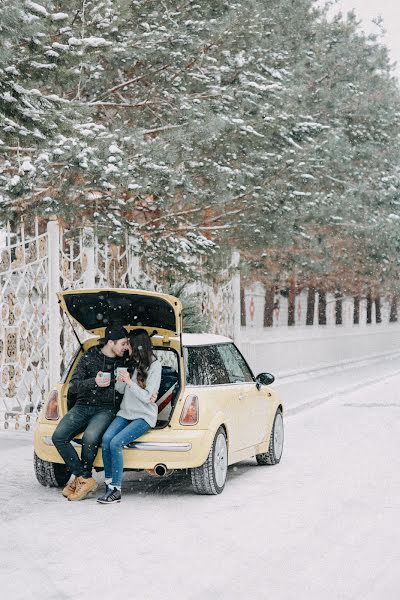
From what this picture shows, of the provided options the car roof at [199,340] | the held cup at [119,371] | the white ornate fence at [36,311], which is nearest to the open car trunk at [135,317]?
the car roof at [199,340]

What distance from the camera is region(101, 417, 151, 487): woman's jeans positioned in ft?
31.4

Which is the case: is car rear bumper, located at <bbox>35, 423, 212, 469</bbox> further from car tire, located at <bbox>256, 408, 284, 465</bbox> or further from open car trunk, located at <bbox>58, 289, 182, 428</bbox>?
car tire, located at <bbox>256, 408, 284, 465</bbox>

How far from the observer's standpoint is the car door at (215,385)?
10266 millimetres

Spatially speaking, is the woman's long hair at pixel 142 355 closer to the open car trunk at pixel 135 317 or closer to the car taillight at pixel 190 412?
the open car trunk at pixel 135 317

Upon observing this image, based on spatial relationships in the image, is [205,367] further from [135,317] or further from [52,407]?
[52,407]

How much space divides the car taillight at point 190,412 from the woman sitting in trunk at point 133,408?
0.26 m

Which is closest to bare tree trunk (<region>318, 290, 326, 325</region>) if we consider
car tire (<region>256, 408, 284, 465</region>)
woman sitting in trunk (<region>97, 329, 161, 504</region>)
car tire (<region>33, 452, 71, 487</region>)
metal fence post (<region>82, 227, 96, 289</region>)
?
metal fence post (<region>82, 227, 96, 289</region>)

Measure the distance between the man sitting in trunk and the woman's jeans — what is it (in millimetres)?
134

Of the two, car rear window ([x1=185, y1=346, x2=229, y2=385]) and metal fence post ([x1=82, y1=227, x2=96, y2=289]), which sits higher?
metal fence post ([x1=82, y1=227, x2=96, y2=289])

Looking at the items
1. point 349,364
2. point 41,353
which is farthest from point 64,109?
point 349,364

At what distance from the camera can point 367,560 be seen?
7.12m

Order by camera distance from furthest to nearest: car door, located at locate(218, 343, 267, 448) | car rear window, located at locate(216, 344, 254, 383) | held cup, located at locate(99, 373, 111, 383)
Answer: car rear window, located at locate(216, 344, 254, 383)
car door, located at locate(218, 343, 267, 448)
held cup, located at locate(99, 373, 111, 383)

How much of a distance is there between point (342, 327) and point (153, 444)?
105 ft

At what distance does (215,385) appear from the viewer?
10.5 metres
